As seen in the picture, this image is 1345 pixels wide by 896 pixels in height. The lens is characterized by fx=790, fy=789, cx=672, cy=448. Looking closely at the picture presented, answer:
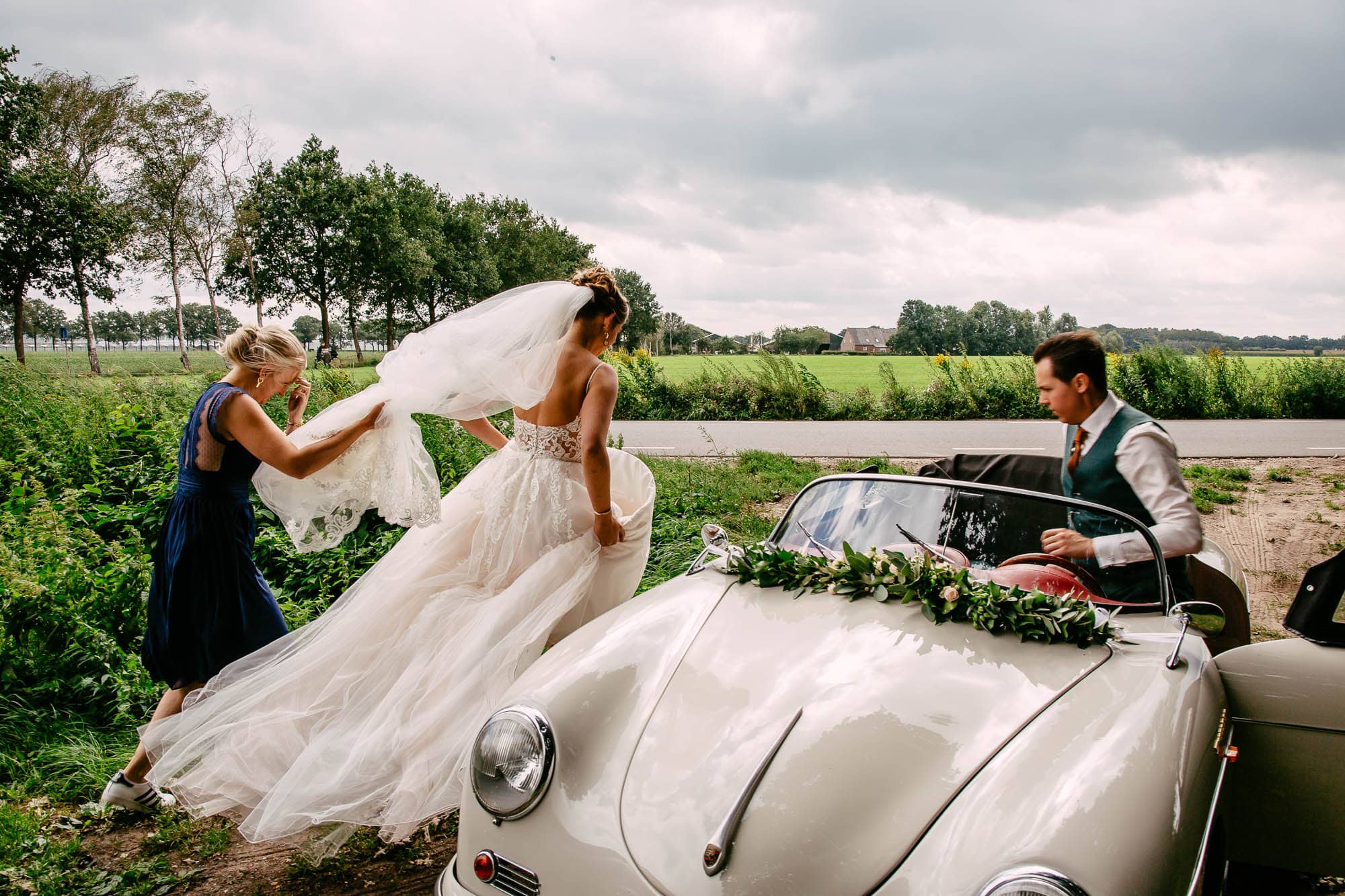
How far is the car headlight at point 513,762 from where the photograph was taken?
2154 millimetres

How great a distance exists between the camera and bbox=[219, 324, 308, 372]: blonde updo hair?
3.38 meters

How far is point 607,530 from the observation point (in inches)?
153

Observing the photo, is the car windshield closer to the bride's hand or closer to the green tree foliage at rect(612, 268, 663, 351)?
the bride's hand

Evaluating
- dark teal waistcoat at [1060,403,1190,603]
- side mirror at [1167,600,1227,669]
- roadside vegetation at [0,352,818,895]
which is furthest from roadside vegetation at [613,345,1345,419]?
side mirror at [1167,600,1227,669]

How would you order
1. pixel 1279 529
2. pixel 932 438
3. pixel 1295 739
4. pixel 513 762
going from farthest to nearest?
Answer: pixel 932 438, pixel 1279 529, pixel 1295 739, pixel 513 762

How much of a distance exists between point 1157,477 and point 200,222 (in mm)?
49166

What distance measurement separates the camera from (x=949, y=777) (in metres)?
1.96

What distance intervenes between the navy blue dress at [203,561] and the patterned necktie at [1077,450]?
12.1 feet

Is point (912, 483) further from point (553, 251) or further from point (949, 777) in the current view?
point (553, 251)

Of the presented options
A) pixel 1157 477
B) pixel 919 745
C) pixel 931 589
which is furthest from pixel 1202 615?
pixel 919 745

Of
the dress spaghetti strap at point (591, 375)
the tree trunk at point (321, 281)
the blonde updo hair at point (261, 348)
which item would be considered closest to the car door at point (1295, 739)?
the dress spaghetti strap at point (591, 375)

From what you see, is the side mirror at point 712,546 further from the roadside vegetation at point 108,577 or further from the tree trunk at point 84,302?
the tree trunk at point 84,302

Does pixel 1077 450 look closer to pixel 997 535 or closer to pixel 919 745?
pixel 997 535

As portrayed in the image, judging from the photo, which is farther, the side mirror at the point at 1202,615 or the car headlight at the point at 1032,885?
the side mirror at the point at 1202,615
